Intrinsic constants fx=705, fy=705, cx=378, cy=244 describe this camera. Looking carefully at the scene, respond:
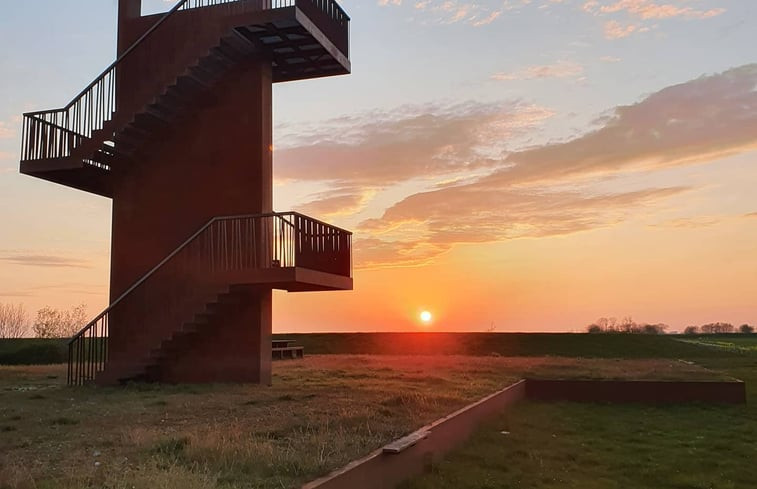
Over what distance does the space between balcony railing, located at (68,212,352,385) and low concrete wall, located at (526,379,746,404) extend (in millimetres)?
5977

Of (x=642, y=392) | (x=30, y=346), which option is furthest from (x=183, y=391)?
(x=30, y=346)

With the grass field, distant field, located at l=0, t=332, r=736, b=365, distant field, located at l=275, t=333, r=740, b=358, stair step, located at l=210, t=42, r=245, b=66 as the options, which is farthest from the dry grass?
distant field, located at l=275, t=333, r=740, b=358

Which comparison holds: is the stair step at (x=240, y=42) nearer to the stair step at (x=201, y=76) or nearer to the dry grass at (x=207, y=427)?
the stair step at (x=201, y=76)

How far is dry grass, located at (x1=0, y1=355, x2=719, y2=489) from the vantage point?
5520 millimetres

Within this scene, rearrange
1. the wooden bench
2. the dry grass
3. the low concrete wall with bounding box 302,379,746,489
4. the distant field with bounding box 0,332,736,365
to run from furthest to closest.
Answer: the distant field with bounding box 0,332,736,365
the wooden bench
the low concrete wall with bounding box 302,379,746,489
the dry grass

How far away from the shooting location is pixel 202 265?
1444cm

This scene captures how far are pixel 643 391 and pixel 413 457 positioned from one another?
937 cm

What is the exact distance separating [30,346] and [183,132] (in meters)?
18.1

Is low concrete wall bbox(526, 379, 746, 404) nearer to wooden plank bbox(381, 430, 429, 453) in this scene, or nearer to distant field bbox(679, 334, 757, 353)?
wooden plank bbox(381, 430, 429, 453)

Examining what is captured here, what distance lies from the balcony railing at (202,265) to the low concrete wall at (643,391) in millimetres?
5977

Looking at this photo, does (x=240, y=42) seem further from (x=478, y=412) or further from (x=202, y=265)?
(x=478, y=412)

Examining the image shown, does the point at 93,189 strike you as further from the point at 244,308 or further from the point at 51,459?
the point at 51,459

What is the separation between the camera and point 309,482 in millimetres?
5270

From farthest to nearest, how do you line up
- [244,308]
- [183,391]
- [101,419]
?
[244,308] < [183,391] < [101,419]
